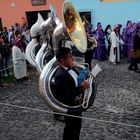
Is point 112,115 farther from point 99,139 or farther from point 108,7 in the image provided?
point 108,7

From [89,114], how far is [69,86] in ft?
8.36

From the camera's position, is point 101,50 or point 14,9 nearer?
point 101,50

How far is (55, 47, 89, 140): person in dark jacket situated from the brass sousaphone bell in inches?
4.0

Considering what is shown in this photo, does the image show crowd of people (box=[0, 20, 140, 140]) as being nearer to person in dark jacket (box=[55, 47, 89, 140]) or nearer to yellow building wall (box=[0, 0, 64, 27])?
person in dark jacket (box=[55, 47, 89, 140])

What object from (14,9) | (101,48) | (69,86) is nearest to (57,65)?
(69,86)

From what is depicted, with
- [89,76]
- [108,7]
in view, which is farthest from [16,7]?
[89,76]

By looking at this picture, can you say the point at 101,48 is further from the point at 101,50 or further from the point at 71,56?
the point at 71,56

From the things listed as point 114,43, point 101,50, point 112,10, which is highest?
point 112,10

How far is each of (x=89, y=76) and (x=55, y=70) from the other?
1.71 feet

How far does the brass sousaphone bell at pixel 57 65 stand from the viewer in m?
4.73

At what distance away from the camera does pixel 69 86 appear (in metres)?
4.55

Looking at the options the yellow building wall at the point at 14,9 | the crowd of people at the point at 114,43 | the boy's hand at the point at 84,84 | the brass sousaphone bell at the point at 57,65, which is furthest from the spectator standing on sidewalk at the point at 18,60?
the yellow building wall at the point at 14,9

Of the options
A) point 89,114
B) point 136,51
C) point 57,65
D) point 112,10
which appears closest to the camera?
point 57,65

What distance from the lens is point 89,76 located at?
485 cm
